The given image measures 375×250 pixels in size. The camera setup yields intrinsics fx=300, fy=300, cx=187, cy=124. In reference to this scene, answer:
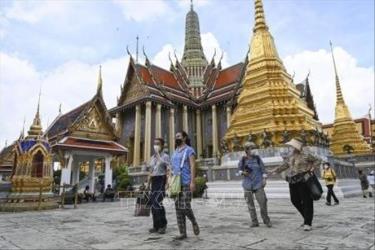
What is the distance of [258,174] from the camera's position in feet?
14.8

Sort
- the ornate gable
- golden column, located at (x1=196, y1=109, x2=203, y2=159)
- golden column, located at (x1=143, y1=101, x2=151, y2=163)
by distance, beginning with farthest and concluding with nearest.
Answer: golden column, located at (x1=196, y1=109, x2=203, y2=159)
golden column, located at (x1=143, y1=101, x2=151, y2=163)
the ornate gable

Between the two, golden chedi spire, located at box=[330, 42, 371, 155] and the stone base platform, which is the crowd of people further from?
golden chedi spire, located at box=[330, 42, 371, 155]

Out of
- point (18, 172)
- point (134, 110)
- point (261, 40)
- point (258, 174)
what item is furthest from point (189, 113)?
point (258, 174)

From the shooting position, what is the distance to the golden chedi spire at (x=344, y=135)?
74.6 feet

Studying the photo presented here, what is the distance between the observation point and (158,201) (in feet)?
13.0

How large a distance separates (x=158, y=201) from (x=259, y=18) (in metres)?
18.3

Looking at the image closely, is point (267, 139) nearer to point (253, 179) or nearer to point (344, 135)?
point (253, 179)

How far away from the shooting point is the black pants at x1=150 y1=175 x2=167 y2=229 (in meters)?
3.91

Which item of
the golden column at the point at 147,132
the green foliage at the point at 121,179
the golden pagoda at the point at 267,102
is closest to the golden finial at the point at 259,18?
the golden pagoda at the point at 267,102

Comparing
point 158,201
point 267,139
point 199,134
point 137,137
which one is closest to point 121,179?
point 137,137

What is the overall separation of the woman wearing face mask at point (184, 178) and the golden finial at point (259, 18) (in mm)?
17583

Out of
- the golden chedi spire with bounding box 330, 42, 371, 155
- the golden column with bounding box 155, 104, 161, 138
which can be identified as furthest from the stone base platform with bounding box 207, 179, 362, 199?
the golden column with bounding box 155, 104, 161, 138

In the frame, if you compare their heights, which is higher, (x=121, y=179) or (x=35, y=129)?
(x=35, y=129)

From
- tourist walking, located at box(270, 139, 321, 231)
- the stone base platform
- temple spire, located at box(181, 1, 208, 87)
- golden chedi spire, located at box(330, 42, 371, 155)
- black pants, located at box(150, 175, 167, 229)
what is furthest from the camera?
temple spire, located at box(181, 1, 208, 87)
